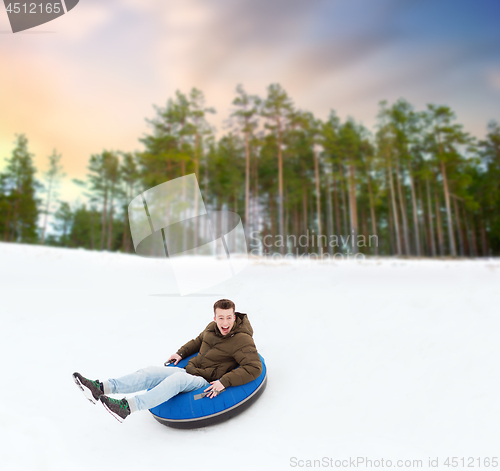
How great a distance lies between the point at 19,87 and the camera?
14.4m

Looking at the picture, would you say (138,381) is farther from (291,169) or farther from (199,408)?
(291,169)

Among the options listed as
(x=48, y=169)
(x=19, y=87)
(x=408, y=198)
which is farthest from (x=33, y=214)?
(x=408, y=198)

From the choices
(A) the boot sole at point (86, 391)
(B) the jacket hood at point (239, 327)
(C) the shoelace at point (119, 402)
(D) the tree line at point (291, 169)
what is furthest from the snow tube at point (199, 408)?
(D) the tree line at point (291, 169)

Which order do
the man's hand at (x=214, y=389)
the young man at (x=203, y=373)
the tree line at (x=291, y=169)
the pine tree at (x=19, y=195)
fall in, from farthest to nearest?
1. the pine tree at (x=19, y=195)
2. the tree line at (x=291, y=169)
3. the man's hand at (x=214, y=389)
4. the young man at (x=203, y=373)

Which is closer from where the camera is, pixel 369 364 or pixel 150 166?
pixel 369 364

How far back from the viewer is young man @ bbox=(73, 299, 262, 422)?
274cm

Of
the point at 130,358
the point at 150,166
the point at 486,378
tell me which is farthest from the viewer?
the point at 150,166

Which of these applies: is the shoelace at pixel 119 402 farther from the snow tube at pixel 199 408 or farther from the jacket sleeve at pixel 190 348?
the jacket sleeve at pixel 190 348

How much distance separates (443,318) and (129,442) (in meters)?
4.69

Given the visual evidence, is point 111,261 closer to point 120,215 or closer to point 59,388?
point 59,388

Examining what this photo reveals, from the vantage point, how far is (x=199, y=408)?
115 inches

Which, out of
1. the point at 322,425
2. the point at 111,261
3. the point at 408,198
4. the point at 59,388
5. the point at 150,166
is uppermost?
the point at 150,166

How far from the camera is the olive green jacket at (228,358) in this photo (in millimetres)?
3166

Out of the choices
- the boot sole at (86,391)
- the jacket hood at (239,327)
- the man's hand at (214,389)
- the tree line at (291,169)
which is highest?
the tree line at (291,169)
